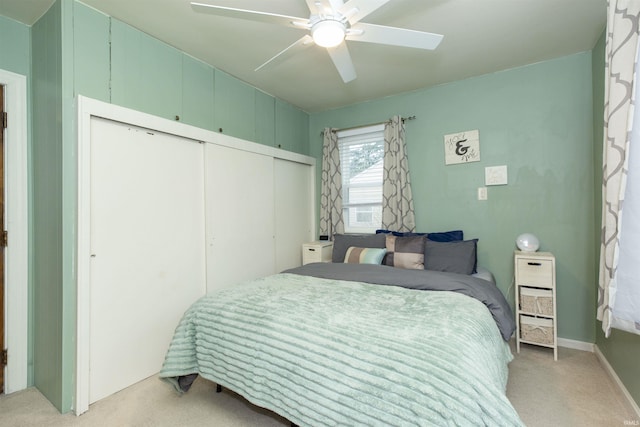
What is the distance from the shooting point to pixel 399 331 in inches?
51.3

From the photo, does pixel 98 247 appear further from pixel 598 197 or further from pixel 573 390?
pixel 598 197

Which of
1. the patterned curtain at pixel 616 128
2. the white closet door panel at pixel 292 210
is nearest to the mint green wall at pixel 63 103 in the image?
the white closet door panel at pixel 292 210

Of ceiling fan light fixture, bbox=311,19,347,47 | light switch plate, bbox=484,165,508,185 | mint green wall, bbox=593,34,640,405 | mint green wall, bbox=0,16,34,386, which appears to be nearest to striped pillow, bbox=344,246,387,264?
light switch plate, bbox=484,165,508,185

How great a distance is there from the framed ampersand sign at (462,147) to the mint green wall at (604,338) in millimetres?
868

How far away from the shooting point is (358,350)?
48.0 inches

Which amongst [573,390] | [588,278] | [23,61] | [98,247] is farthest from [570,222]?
[23,61]

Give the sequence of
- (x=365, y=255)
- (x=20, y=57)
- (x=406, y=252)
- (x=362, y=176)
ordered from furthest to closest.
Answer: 1. (x=362, y=176)
2. (x=365, y=255)
3. (x=406, y=252)
4. (x=20, y=57)

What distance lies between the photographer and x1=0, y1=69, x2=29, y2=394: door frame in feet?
6.61

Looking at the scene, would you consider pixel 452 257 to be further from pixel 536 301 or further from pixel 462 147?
pixel 462 147

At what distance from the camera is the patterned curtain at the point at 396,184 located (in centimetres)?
320

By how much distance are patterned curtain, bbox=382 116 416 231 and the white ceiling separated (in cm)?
50

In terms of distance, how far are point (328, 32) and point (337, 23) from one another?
64mm

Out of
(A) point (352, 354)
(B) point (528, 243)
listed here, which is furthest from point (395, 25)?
(A) point (352, 354)

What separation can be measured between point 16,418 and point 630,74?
12.3 feet
